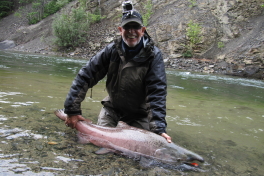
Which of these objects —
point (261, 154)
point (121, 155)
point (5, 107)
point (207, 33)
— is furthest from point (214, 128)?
point (207, 33)

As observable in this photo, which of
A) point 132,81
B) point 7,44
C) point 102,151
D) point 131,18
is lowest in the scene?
point 102,151

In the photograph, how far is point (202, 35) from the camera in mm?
28797

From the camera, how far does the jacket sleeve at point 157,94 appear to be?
3049 millimetres

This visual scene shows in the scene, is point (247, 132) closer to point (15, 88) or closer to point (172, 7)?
point (15, 88)

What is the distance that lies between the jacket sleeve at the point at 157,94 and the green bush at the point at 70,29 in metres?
34.0

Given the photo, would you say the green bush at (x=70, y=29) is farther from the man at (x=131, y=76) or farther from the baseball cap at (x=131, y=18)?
the baseball cap at (x=131, y=18)

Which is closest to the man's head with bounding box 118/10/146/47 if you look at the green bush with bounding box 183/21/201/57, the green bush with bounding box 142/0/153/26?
the green bush with bounding box 183/21/201/57

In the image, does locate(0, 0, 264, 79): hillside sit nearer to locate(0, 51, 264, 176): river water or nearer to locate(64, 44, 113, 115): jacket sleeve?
locate(0, 51, 264, 176): river water

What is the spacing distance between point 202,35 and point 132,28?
91.1 ft

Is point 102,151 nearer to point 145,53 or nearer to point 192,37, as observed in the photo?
point 145,53

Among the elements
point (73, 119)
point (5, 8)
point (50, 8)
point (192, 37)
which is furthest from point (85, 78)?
point (5, 8)

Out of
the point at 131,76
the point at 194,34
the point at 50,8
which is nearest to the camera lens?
the point at 131,76

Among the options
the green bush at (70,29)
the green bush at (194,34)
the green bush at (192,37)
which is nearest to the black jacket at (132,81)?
the green bush at (192,37)

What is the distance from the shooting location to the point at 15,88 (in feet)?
19.9
